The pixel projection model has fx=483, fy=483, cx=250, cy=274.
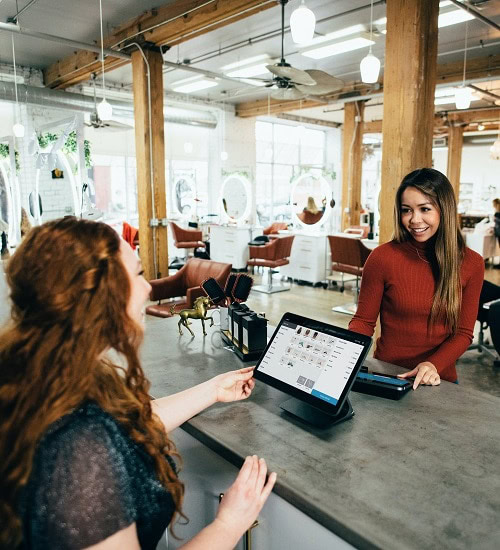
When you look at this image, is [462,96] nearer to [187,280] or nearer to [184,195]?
[187,280]

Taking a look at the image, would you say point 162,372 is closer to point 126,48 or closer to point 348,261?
point 348,261

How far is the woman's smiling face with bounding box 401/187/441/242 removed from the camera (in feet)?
6.33

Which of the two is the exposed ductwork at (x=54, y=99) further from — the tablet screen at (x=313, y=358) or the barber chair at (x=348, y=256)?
the tablet screen at (x=313, y=358)

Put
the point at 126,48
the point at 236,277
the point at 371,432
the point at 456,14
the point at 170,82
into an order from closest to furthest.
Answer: the point at 371,432 → the point at 236,277 → the point at 456,14 → the point at 126,48 → the point at 170,82

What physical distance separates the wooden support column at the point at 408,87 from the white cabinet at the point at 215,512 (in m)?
2.85

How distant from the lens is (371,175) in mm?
17672

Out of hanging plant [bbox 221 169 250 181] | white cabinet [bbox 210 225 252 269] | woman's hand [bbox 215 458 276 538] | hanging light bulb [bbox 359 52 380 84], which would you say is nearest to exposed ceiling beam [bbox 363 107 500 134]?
hanging plant [bbox 221 169 250 181]

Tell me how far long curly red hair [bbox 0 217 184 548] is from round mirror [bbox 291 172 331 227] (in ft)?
27.9

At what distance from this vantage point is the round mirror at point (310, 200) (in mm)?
9453

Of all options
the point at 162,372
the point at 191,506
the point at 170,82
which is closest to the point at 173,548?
the point at 191,506

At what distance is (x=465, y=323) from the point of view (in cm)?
193

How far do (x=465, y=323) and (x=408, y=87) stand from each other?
238cm

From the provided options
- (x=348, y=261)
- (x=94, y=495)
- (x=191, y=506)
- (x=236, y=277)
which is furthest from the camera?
(x=348, y=261)

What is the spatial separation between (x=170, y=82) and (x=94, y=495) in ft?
33.0
